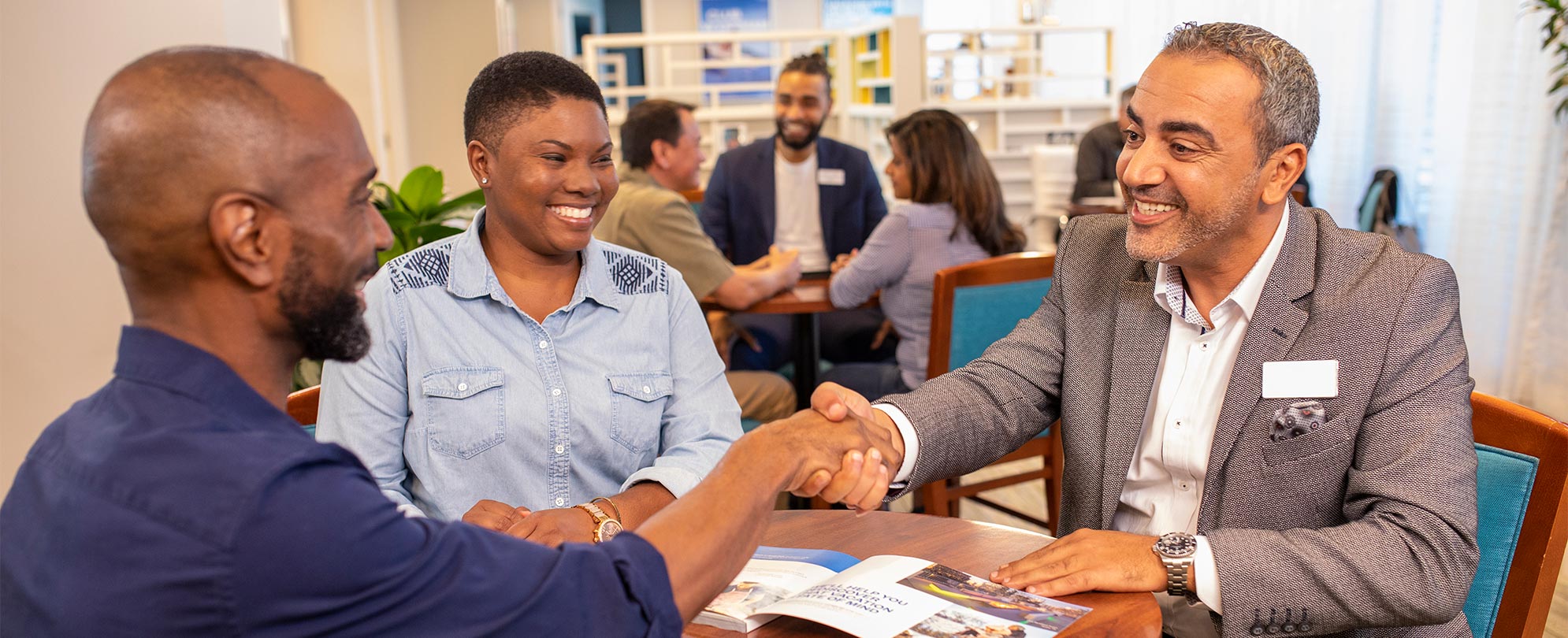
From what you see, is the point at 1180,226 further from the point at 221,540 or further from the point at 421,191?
the point at 421,191

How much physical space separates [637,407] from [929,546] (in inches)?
20.2

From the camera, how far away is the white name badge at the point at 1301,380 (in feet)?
4.99

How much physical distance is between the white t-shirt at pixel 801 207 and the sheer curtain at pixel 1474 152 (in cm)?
296

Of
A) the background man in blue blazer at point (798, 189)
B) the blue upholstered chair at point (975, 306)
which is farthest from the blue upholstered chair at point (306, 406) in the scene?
the background man in blue blazer at point (798, 189)

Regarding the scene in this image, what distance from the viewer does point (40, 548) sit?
88cm

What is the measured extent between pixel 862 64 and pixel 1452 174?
14.4 feet

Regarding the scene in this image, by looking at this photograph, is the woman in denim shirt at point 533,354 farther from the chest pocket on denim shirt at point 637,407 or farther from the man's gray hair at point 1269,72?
the man's gray hair at point 1269,72

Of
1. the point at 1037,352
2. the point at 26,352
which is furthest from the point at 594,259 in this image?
the point at 26,352

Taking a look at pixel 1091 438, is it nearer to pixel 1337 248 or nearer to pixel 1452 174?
pixel 1337 248

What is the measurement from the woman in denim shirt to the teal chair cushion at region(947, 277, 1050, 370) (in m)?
1.25

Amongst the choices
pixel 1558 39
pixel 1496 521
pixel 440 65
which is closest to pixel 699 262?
pixel 1496 521

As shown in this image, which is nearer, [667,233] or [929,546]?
[929,546]

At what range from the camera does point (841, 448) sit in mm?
1586

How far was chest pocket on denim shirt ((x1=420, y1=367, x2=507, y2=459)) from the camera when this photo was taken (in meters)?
1.67
